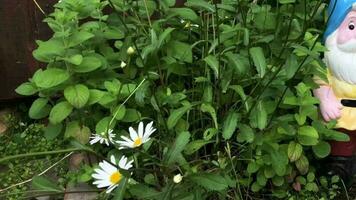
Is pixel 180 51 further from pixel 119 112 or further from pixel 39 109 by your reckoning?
pixel 39 109

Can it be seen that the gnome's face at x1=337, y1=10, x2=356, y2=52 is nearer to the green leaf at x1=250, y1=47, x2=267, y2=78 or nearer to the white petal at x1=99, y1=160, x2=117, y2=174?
the green leaf at x1=250, y1=47, x2=267, y2=78

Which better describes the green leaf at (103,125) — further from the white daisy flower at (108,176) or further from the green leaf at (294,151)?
the green leaf at (294,151)

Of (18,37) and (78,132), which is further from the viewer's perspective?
(18,37)

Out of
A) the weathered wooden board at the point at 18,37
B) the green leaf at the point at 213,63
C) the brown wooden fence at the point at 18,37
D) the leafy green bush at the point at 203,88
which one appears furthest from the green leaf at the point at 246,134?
the weathered wooden board at the point at 18,37

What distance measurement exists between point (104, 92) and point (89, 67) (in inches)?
4.6

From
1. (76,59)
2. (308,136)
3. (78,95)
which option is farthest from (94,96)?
(308,136)

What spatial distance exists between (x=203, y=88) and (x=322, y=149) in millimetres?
537

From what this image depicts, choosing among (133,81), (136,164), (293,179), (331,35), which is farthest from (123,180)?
(331,35)

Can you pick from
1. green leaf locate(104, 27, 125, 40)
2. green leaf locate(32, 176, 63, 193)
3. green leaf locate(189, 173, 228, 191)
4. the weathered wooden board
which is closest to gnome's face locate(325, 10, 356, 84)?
green leaf locate(189, 173, 228, 191)

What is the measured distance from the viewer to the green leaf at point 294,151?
8.08ft

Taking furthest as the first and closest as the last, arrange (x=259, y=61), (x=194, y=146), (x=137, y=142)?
(x=194, y=146)
(x=259, y=61)
(x=137, y=142)

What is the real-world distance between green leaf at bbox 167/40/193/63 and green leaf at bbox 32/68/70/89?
1.45 ft

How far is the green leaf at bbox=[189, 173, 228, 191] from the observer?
2.06 m

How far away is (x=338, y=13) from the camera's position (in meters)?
2.48
